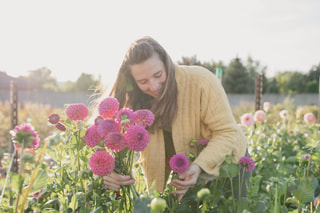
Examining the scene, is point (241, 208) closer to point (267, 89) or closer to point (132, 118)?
point (132, 118)

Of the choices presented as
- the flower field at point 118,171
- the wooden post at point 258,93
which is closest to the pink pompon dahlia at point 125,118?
the flower field at point 118,171

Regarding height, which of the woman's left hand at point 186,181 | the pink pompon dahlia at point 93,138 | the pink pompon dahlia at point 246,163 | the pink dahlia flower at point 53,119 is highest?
the pink dahlia flower at point 53,119

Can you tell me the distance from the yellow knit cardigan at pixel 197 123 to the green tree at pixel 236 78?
2095cm

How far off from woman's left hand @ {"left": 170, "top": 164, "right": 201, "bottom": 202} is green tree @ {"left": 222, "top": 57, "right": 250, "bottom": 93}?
2133 centimetres

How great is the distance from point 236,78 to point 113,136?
22472 mm

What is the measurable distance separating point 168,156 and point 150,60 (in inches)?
20.5

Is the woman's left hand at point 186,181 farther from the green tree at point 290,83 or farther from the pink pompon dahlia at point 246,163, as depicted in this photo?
the green tree at point 290,83

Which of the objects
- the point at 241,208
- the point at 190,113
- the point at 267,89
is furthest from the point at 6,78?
the point at 267,89

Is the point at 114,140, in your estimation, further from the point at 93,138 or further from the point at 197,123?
the point at 197,123

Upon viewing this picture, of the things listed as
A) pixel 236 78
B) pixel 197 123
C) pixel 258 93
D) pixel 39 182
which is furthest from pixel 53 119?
pixel 236 78

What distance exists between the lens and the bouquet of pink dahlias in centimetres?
75

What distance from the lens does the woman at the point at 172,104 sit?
1.29 m

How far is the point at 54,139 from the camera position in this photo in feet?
2.14

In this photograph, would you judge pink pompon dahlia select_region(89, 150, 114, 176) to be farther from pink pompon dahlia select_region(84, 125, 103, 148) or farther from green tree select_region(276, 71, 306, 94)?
green tree select_region(276, 71, 306, 94)
